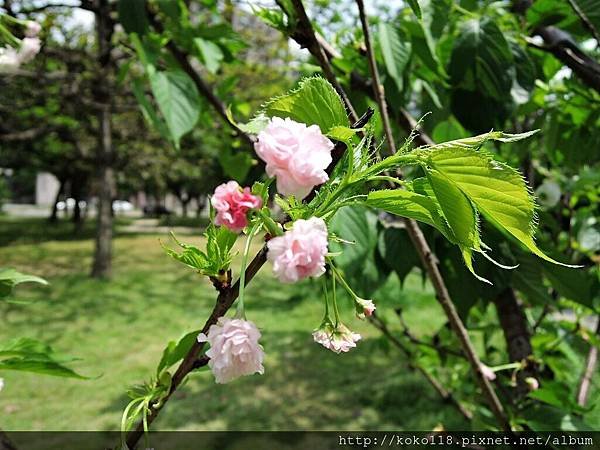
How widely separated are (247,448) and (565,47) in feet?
6.21

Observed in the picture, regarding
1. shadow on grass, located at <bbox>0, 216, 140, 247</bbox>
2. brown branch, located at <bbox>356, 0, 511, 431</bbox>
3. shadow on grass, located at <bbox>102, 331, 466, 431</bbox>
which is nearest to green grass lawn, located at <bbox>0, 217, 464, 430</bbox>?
shadow on grass, located at <bbox>102, 331, 466, 431</bbox>

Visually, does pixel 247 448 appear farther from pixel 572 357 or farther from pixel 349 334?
pixel 349 334

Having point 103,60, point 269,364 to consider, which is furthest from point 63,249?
point 103,60

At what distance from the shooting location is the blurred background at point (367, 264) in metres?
0.80

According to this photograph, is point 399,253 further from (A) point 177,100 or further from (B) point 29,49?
(B) point 29,49

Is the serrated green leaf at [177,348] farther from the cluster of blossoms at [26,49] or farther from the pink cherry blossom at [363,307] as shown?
the cluster of blossoms at [26,49]

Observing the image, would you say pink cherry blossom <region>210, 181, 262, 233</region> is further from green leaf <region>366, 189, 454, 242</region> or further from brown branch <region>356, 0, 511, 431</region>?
brown branch <region>356, 0, 511, 431</region>

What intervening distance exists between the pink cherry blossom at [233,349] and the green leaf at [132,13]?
722 millimetres

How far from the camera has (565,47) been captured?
0.81 metres

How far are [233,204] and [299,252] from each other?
6 cm

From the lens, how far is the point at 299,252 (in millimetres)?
279

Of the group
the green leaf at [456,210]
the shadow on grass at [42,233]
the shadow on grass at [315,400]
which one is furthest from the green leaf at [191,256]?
the shadow on grass at [42,233]

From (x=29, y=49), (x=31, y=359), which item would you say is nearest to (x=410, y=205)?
(x=31, y=359)

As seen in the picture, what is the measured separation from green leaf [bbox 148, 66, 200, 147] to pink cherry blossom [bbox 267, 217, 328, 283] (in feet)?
2.30
